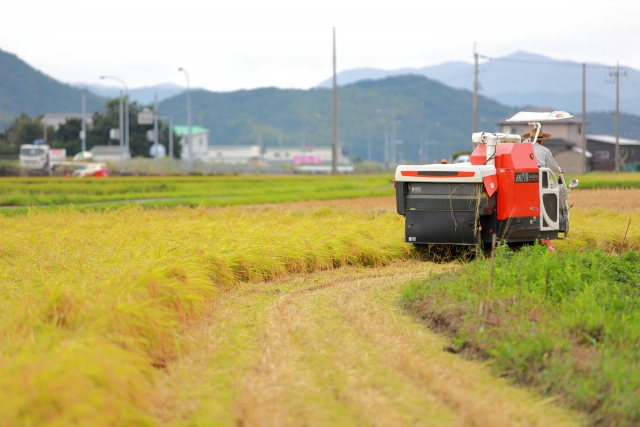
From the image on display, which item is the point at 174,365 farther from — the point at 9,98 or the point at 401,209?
the point at 9,98

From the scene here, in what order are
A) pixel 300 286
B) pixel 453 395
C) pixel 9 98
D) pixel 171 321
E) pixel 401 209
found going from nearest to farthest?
pixel 453 395 < pixel 171 321 < pixel 300 286 < pixel 401 209 < pixel 9 98

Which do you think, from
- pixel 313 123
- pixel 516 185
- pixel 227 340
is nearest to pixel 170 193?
pixel 516 185

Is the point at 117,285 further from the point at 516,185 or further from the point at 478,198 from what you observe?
the point at 516,185

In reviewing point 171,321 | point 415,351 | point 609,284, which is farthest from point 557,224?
point 171,321

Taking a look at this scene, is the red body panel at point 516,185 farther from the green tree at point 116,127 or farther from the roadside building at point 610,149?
the green tree at point 116,127

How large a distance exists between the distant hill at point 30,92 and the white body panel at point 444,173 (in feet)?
540

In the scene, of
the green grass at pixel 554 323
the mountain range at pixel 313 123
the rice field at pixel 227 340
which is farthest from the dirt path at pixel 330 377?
the mountain range at pixel 313 123

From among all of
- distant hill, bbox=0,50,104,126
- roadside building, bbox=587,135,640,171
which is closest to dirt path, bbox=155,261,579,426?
roadside building, bbox=587,135,640,171

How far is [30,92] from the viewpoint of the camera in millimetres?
175750

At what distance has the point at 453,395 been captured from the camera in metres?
5.24

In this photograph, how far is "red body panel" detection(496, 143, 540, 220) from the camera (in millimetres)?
11062

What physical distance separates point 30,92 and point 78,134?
297 ft

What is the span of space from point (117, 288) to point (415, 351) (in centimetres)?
274

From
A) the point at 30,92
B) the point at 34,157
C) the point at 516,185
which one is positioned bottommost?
the point at 516,185
